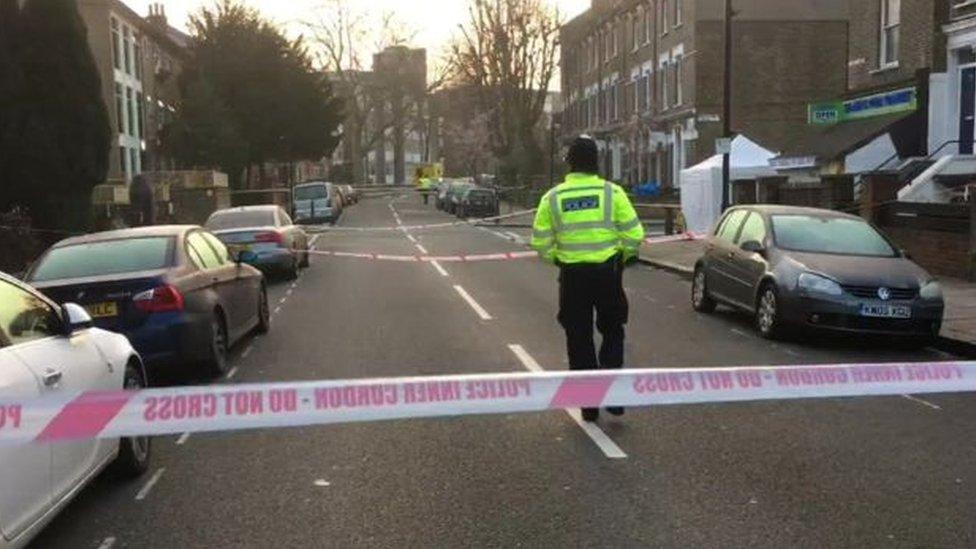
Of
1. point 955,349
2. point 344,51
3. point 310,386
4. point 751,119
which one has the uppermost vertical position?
point 344,51

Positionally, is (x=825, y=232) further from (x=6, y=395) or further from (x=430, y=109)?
(x=430, y=109)

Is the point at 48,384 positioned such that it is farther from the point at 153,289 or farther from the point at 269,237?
the point at 269,237

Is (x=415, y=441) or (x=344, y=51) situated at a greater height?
(x=344, y=51)

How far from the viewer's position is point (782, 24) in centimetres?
4244

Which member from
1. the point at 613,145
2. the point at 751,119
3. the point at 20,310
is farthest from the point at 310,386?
the point at 613,145

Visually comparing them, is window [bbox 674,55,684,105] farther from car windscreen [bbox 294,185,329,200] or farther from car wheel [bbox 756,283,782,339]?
car wheel [bbox 756,283,782,339]

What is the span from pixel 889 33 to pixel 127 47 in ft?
107

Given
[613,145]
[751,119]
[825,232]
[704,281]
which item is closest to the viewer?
[825,232]

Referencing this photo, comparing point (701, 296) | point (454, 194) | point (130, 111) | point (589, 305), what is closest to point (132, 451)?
point (589, 305)

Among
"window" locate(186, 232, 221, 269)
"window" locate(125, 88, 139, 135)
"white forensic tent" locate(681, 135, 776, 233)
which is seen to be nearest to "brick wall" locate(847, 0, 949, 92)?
"white forensic tent" locate(681, 135, 776, 233)

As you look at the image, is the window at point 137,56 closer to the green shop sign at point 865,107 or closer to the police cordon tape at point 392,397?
the green shop sign at point 865,107

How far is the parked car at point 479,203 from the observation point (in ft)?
157

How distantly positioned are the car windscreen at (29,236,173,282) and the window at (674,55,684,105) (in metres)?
37.0

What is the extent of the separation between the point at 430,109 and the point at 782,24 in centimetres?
6298
